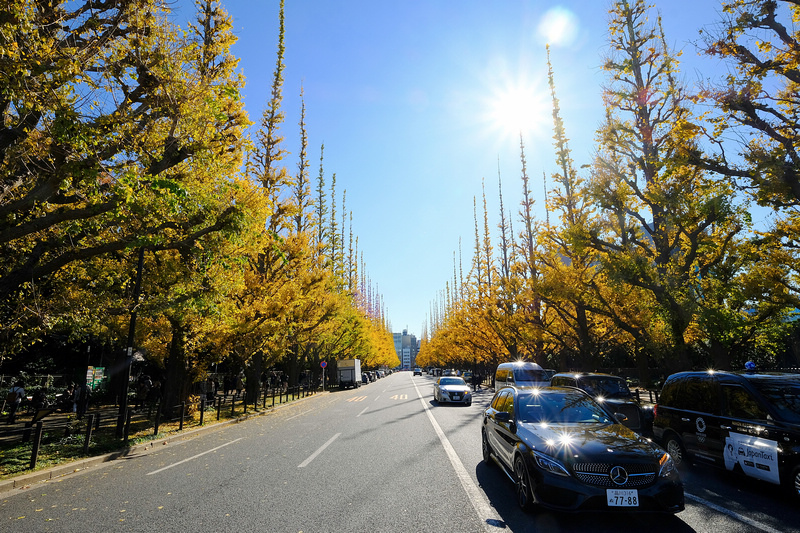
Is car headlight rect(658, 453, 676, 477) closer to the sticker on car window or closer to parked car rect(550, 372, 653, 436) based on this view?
the sticker on car window

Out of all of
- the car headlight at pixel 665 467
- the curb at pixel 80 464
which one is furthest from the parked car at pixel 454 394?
the car headlight at pixel 665 467

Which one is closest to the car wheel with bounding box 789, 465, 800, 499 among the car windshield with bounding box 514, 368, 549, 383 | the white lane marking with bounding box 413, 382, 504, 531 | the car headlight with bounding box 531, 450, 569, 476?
the car headlight with bounding box 531, 450, 569, 476

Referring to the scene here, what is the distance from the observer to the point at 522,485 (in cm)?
505

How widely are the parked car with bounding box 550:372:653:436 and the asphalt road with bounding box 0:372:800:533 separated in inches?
129

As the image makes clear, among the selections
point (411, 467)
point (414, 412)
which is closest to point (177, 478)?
point (411, 467)

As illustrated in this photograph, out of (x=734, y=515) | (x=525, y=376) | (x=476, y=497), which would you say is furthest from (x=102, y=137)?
(x=525, y=376)

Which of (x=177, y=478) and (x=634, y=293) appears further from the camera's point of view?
(x=634, y=293)

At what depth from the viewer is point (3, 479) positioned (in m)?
7.35

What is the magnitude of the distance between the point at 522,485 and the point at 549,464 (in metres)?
0.64

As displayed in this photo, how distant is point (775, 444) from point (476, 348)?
4699 cm

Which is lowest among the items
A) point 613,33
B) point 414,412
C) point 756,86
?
point 414,412

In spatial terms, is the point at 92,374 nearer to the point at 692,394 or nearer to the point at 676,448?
the point at 676,448

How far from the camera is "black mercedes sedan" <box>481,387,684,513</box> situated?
4.29 m

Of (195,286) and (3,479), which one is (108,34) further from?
(3,479)
